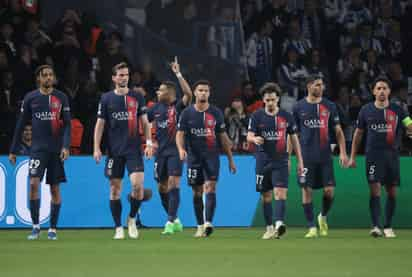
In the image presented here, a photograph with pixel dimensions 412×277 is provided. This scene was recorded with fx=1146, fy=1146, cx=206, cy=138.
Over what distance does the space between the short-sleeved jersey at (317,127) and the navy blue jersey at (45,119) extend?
3.44m

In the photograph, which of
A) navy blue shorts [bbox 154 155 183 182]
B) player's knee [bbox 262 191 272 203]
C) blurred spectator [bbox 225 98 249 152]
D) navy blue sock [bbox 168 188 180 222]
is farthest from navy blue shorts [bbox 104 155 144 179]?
blurred spectator [bbox 225 98 249 152]

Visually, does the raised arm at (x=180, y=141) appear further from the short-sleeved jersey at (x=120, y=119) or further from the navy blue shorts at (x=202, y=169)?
the short-sleeved jersey at (x=120, y=119)

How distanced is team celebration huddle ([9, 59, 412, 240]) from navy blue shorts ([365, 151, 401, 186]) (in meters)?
0.01

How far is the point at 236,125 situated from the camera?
841 inches

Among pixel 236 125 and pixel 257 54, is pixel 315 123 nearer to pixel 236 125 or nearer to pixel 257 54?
pixel 236 125

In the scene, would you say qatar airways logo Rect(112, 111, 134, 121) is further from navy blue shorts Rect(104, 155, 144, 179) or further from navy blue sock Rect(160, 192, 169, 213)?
navy blue sock Rect(160, 192, 169, 213)

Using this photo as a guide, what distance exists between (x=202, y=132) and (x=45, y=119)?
2429 millimetres

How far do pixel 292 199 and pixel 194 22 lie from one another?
518 cm

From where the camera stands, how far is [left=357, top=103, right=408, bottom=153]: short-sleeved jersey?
16344 mm

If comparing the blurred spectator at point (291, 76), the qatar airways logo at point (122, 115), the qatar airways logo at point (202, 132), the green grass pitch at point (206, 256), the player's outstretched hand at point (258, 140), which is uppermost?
the blurred spectator at point (291, 76)

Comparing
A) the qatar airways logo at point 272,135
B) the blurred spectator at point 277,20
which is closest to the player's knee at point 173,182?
the qatar airways logo at point 272,135

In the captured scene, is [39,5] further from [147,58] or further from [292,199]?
[292,199]

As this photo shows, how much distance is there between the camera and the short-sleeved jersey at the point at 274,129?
52.4 ft

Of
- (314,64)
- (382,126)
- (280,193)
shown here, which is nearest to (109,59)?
(314,64)
